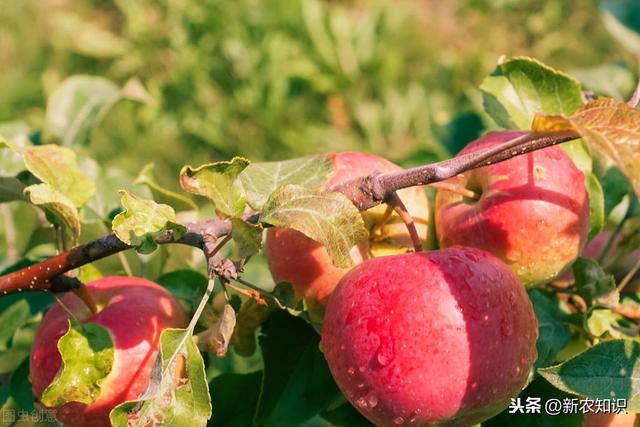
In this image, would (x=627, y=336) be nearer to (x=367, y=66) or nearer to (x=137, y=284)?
(x=137, y=284)

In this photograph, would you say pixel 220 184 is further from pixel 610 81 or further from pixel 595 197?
pixel 610 81

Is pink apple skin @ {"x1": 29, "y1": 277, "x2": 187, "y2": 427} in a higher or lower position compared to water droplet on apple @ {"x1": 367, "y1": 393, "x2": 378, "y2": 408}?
lower

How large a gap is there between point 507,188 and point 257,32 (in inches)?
92.6

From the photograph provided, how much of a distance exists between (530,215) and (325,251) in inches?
6.8

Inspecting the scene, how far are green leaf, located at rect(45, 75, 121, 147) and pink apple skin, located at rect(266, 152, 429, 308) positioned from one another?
1.47 ft

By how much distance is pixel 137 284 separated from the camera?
755 millimetres

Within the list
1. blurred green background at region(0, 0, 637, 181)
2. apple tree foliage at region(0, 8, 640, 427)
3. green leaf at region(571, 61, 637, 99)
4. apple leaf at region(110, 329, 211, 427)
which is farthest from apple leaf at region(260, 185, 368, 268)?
blurred green background at region(0, 0, 637, 181)

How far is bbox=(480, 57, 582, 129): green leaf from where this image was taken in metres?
0.77

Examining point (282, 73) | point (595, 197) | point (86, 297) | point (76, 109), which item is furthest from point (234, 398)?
point (282, 73)

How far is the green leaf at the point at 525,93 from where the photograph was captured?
774 mm

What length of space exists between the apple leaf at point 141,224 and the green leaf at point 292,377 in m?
0.19

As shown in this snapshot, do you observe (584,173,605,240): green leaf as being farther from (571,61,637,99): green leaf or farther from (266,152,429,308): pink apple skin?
(571,61,637,99): green leaf

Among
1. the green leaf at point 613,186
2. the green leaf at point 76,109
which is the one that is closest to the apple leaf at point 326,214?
the green leaf at point 613,186

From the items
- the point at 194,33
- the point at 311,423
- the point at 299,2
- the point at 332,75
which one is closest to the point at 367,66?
the point at 332,75
